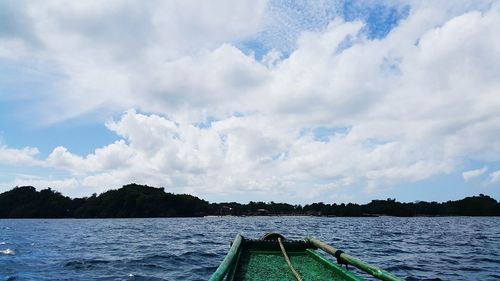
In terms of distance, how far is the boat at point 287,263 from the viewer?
24.2 ft

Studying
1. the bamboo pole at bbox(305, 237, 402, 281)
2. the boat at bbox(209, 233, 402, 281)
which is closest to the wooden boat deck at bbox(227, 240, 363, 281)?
the boat at bbox(209, 233, 402, 281)

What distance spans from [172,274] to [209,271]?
1652mm

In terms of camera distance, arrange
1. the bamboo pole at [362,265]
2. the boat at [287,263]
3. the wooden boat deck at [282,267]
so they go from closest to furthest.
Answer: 1. the bamboo pole at [362,265]
2. the boat at [287,263]
3. the wooden boat deck at [282,267]

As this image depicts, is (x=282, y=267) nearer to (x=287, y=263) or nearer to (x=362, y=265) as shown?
(x=287, y=263)

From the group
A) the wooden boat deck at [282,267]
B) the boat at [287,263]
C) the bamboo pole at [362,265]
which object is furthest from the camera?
the wooden boat deck at [282,267]

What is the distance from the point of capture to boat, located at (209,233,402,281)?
7362 millimetres

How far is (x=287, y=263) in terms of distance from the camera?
9227 millimetres

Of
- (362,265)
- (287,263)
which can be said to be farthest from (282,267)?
(362,265)

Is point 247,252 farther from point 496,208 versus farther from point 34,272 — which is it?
point 496,208

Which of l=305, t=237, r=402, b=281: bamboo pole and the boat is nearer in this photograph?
l=305, t=237, r=402, b=281: bamboo pole

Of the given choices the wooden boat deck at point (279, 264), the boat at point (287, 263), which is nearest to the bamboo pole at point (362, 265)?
the boat at point (287, 263)

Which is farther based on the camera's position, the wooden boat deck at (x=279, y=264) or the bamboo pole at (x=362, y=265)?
the wooden boat deck at (x=279, y=264)

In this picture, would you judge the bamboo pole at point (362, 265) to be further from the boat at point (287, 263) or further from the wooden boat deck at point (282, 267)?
the wooden boat deck at point (282, 267)

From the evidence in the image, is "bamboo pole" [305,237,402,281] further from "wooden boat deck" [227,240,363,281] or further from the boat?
"wooden boat deck" [227,240,363,281]
